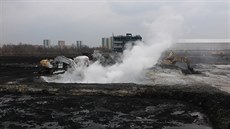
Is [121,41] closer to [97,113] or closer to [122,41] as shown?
[122,41]

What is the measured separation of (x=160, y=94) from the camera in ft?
65.1

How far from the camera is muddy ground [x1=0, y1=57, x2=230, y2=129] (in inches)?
537

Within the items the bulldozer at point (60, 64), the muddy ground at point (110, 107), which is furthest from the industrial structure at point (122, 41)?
the muddy ground at point (110, 107)

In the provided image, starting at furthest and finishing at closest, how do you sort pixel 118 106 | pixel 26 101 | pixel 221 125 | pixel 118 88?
pixel 118 88 < pixel 26 101 < pixel 118 106 < pixel 221 125

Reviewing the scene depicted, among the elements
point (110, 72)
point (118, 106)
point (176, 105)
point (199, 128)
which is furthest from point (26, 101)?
point (110, 72)

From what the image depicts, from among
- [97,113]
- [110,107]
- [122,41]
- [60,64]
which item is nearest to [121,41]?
[122,41]

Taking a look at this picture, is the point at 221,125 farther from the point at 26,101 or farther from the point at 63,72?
the point at 63,72

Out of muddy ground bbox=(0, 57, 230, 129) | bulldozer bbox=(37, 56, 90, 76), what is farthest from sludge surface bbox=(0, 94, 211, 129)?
bulldozer bbox=(37, 56, 90, 76)

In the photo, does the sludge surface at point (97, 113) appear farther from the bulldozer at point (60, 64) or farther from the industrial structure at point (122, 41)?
the industrial structure at point (122, 41)

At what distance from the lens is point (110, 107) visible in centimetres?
1661

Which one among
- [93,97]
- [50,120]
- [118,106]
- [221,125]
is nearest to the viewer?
[221,125]

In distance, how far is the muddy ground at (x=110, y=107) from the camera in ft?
44.7

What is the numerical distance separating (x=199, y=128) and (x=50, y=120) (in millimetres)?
5993

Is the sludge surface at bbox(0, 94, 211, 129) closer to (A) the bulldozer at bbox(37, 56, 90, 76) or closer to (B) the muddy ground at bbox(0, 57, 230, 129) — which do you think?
(B) the muddy ground at bbox(0, 57, 230, 129)
